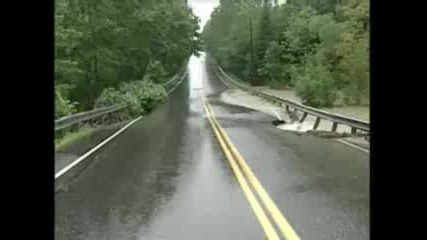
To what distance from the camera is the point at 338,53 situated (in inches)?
1837

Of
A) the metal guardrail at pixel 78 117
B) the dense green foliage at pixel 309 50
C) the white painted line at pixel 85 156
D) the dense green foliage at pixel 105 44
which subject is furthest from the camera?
the dense green foliage at pixel 309 50

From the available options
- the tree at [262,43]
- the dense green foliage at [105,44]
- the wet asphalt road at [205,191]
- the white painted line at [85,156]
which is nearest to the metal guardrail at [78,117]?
the white painted line at [85,156]

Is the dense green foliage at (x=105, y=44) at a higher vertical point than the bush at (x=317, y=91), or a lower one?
higher

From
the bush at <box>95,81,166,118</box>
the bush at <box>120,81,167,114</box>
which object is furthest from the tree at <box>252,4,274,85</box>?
the bush at <box>95,81,166,118</box>

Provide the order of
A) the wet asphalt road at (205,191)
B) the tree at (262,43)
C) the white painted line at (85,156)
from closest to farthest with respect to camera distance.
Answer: the wet asphalt road at (205,191) → the white painted line at (85,156) → the tree at (262,43)

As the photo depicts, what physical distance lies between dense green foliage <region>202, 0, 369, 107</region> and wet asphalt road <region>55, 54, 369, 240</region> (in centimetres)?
1884

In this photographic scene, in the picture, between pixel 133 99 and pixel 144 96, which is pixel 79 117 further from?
pixel 144 96

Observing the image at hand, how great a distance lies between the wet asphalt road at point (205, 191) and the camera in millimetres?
8016

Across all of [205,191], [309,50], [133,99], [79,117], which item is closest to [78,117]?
[79,117]

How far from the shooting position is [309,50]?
60.8 metres

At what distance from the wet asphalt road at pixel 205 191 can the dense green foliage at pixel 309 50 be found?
1884 cm

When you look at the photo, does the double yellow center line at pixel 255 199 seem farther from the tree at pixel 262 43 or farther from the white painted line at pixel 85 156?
the tree at pixel 262 43

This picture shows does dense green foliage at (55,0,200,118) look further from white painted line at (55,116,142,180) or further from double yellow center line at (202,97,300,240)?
double yellow center line at (202,97,300,240)

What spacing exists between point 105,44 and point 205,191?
35643 millimetres
